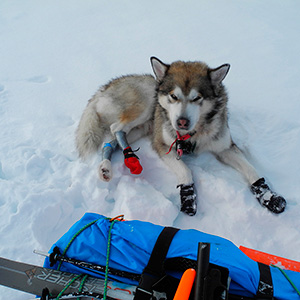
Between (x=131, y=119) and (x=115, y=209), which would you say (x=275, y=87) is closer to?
(x=131, y=119)

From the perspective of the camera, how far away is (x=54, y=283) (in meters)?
1.30

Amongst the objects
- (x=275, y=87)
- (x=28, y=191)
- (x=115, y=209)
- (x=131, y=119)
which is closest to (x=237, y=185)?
(x=115, y=209)

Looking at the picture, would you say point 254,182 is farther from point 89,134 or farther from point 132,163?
point 89,134

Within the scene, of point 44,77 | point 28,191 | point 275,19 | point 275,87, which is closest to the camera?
point 28,191

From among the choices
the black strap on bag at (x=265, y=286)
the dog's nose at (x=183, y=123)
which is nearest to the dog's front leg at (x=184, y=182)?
the dog's nose at (x=183, y=123)

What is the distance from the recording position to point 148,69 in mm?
4555

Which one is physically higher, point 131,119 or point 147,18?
point 147,18

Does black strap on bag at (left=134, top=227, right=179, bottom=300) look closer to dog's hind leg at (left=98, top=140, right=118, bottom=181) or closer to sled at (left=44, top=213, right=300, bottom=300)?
sled at (left=44, top=213, right=300, bottom=300)

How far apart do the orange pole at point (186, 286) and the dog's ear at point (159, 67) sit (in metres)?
1.97

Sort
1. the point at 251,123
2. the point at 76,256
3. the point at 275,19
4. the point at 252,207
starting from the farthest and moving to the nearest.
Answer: the point at 275,19, the point at 251,123, the point at 252,207, the point at 76,256

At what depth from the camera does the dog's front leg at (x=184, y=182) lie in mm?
2203

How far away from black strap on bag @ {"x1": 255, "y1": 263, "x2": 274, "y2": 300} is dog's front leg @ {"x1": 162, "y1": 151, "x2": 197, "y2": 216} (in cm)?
94

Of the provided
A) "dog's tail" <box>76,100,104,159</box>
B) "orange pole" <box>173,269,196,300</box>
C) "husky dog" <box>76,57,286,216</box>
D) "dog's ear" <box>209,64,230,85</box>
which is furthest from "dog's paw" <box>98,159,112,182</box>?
"orange pole" <box>173,269,196,300</box>

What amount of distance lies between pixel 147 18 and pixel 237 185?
17.2 ft
